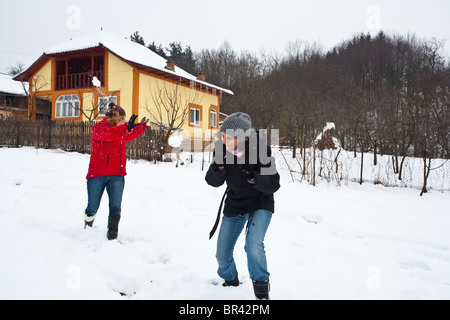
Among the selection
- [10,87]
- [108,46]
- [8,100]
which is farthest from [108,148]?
[10,87]

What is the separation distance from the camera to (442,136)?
957 centimetres

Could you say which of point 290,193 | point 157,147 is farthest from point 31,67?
point 290,193

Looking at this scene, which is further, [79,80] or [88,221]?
[79,80]

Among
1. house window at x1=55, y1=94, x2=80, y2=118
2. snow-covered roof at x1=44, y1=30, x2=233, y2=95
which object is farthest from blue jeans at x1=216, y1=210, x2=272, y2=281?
house window at x1=55, y1=94, x2=80, y2=118

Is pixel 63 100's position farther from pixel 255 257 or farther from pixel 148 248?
pixel 255 257

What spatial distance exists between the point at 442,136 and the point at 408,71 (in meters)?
30.2

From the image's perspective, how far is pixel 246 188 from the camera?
8.11ft

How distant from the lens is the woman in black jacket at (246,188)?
236 cm

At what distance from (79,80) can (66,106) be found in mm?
2426

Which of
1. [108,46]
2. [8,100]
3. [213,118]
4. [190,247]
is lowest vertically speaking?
[190,247]

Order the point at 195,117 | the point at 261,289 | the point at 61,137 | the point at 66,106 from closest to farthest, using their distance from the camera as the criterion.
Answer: the point at 261,289 < the point at 61,137 < the point at 66,106 < the point at 195,117

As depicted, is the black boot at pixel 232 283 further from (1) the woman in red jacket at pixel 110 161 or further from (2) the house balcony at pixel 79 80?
(2) the house balcony at pixel 79 80

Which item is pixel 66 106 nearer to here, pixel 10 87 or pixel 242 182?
pixel 10 87

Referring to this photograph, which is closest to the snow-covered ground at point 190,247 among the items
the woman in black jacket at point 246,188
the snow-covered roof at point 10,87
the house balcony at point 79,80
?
the woman in black jacket at point 246,188
